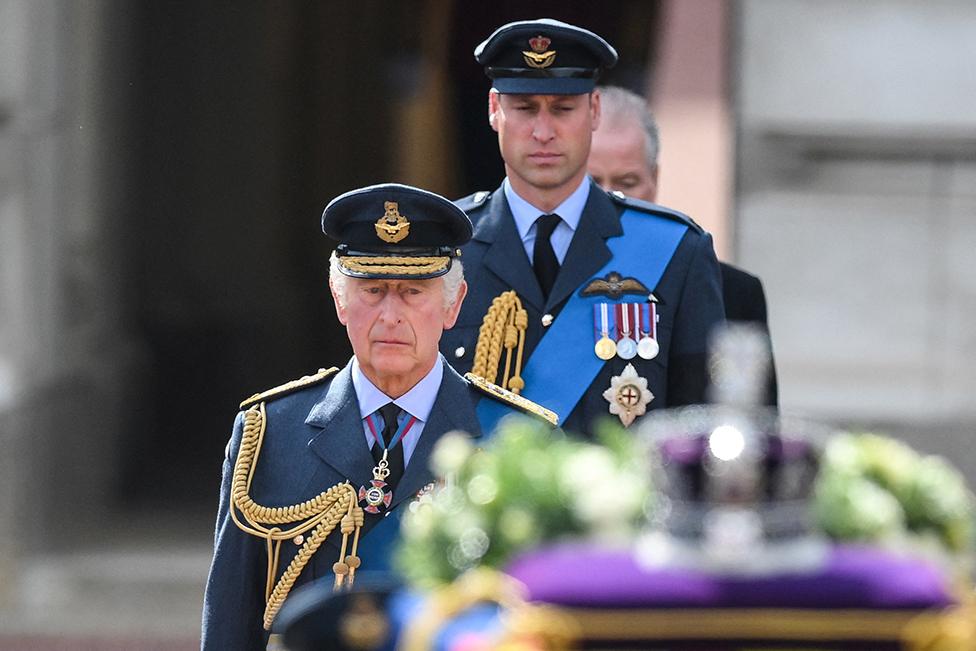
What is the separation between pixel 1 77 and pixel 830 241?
10.3 feet

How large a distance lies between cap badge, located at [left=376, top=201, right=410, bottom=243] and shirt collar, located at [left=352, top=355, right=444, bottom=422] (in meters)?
0.23

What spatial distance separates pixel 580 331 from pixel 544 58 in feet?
1.95

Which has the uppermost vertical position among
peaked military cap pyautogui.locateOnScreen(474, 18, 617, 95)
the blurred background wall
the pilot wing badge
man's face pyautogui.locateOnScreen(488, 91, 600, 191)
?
peaked military cap pyautogui.locateOnScreen(474, 18, 617, 95)

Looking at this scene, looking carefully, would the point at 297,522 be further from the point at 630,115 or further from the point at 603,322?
the point at 630,115

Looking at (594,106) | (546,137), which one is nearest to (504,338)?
(546,137)

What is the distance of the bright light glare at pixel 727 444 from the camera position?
2234mm

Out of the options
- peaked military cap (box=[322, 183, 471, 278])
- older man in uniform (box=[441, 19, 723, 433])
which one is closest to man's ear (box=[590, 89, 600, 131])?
older man in uniform (box=[441, 19, 723, 433])

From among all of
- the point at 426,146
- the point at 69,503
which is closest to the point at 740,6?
the point at 426,146

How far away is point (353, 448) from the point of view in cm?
362

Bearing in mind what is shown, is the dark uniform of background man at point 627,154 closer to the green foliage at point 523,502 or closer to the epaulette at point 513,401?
the epaulette at point 513,401

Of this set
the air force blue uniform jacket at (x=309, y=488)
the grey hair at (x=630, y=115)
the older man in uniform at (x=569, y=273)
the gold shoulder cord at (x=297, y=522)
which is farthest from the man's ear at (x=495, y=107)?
the gold shoulder cord at (x=297, y=522)

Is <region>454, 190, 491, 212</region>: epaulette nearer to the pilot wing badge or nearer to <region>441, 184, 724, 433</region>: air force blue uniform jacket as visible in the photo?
<region>441, 184, 724, 433</region>: air force blue uniform jacket

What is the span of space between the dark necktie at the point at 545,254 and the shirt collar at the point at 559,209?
0.06ft

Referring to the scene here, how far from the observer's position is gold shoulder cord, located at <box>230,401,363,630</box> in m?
3.59
